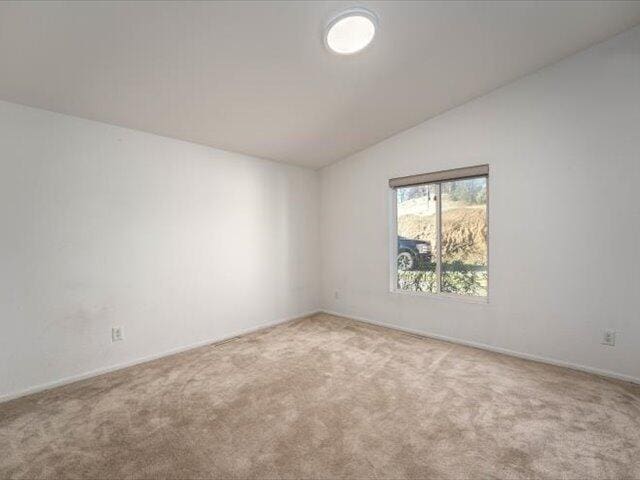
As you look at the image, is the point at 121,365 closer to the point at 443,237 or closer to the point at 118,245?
the point at 118,245

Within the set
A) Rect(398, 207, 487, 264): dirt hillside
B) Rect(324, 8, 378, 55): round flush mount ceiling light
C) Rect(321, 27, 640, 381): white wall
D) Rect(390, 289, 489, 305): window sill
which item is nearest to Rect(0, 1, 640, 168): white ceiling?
Rect(324, 8, 378, 55): round flush mount ceiling light

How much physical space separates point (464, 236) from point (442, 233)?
236mm

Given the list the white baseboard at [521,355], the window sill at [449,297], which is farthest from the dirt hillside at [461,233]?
the white baseboard at [521,355]

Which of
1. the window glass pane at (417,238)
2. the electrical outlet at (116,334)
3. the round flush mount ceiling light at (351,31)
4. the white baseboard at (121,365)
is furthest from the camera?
the window glass pane at (417,238)

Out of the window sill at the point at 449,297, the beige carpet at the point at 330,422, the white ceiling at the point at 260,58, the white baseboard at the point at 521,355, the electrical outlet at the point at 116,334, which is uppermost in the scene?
the white ceiling at the point at 260,58

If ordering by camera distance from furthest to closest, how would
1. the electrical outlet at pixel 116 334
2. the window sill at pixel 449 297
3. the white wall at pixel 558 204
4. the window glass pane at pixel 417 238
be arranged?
the window glass pane at pixel 417 238 < the window sill at pixel 449 297 < the electrical outlet at pixel 116 334 < the white wall at pixel 558 204

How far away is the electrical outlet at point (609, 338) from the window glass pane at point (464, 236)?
955 millimetres

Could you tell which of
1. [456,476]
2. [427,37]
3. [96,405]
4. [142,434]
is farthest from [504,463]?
[427,37]

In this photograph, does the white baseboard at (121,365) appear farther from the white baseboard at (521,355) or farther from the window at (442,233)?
the window at (442,233)

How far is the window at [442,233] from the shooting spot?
3264mm

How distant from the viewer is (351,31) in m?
2.11

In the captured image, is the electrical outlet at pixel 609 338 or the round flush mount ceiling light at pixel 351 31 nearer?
the round flush mount ceiling light at pixel 351 31

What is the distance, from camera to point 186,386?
7.83ft

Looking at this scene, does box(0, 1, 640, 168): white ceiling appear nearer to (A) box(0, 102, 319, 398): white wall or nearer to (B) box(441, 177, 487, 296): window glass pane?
(A) box(0, 102, 319, 398): white wall
